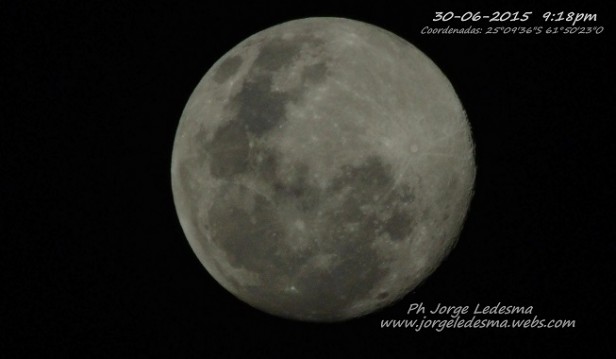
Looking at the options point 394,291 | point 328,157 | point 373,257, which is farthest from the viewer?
point 394,291

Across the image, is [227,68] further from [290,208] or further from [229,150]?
[290,208]

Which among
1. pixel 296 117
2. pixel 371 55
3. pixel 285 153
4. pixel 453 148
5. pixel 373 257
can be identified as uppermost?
pixel 371 55

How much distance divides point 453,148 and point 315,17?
169cm

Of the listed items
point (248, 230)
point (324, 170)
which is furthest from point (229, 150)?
point (324, 170)

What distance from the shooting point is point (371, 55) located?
359 centimetres

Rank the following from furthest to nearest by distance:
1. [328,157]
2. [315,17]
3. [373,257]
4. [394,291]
Result: [315,17] < [394,291] < [373,257] < [328,157]

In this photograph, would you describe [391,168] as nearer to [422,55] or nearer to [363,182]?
[363,182]

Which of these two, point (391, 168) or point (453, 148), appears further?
point (453, 148)

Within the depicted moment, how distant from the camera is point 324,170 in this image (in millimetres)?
3232

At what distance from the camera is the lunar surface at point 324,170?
3.28 metres

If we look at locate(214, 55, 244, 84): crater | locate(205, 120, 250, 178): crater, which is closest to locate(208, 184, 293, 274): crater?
locate(205, 120, 250, 178): crater

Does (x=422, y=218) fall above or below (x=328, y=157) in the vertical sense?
below

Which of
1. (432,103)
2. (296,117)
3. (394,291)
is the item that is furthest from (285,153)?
(394,291)

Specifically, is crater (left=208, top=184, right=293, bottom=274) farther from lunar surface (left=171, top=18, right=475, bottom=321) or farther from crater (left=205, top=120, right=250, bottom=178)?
crater (left=205, top=120, right=250, bottom=178)
